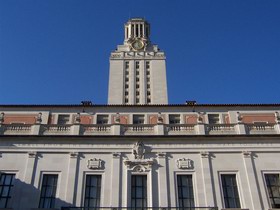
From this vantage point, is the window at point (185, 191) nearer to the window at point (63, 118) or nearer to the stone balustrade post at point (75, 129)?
the stone balustrade post at point (75, 129)

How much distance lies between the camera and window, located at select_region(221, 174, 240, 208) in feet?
84.0

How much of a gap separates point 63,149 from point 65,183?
293 centimetres

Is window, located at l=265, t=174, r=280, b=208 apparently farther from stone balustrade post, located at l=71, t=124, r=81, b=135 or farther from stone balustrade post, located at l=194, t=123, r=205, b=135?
stone balustrade post, located at l=71, t=124, r=81, b=135

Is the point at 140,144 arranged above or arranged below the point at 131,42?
below

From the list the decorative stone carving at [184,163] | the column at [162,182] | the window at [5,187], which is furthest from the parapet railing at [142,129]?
the window at [5,187]

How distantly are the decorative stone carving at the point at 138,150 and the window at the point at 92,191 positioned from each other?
319 centimetres

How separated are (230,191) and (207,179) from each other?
1.81m

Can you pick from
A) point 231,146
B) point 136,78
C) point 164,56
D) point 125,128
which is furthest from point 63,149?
point 164,56

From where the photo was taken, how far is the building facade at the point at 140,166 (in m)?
25.6

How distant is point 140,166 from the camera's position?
2728 cm

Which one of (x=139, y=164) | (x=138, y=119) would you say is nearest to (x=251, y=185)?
(x=139, y=164)

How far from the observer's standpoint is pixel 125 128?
2966 cm

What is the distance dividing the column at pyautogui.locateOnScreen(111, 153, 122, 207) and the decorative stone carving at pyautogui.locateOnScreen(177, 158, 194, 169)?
179 inches

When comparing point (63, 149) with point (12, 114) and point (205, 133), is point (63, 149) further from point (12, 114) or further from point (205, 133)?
point (205, 133)
